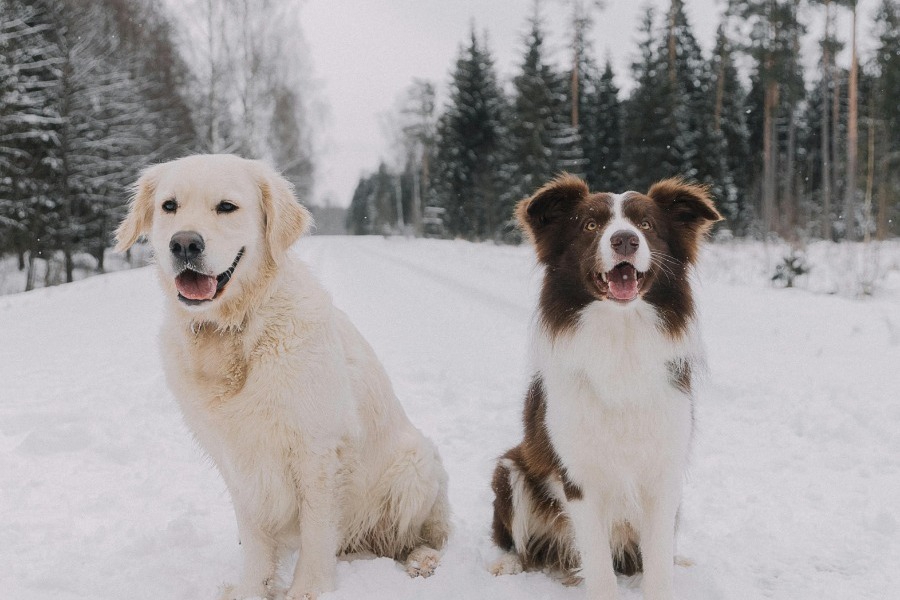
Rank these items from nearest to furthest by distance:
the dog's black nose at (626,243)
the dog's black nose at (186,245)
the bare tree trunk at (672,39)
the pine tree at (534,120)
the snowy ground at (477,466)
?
the dog's black nose at (186,245), the dog's black nose at (626,243), the snowy ground at (477,466), the pine tree at (534,120), the bare tree trunk at (672,39)

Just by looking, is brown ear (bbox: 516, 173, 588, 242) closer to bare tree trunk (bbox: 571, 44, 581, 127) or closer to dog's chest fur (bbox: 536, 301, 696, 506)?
dog's chest fur (bbox: 536, 301, 696, 506)

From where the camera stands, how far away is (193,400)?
2.44 meters

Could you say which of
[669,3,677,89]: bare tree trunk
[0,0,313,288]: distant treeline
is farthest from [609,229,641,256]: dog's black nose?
[669,3,677,89]: bare tree trunk

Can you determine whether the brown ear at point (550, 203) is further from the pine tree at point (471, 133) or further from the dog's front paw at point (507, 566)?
the pine tree at point (471, 133)

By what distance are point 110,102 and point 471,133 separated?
2067 centimetres

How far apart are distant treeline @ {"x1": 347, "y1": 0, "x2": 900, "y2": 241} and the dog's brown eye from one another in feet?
65.8

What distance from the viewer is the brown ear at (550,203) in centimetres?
272

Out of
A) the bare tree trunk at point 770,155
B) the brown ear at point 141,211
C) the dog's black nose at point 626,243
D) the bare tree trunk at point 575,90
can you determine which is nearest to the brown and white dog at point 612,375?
the dog's black nose at point 626,243

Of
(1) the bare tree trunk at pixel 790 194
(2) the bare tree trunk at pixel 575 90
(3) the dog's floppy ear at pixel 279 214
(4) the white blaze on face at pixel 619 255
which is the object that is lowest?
(4) the white blaze on face at pixel 619 255

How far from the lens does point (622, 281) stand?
2463 millimetres

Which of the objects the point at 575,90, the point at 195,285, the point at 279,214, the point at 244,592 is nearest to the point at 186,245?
the point at 195,285

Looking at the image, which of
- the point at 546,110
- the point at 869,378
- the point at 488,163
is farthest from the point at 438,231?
the point at 869,378

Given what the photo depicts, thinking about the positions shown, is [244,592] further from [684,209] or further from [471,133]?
[471,133]

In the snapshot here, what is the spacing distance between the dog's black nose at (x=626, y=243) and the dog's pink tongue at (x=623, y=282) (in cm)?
11
